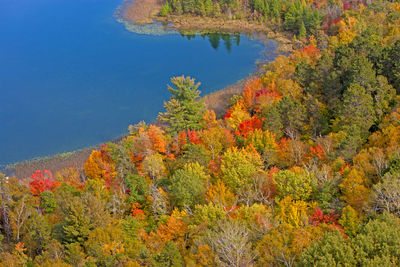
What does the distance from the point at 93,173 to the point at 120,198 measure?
13704 millimetres

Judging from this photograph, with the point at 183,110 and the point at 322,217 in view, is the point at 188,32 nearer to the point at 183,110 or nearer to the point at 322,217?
the point at 183,110

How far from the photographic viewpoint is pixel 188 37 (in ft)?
406

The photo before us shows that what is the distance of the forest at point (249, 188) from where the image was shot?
3350 centimetres

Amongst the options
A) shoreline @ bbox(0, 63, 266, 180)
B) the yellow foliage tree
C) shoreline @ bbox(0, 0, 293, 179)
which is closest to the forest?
the yellow foliage tree

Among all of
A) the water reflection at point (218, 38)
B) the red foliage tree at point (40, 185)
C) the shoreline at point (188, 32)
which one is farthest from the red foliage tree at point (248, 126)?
the water reflection at point (218, 38)

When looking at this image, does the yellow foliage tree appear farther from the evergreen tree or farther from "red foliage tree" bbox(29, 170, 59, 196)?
"red foliage tree" bbox(29, 170, 59, 196)

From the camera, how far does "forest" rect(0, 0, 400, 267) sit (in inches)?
1319

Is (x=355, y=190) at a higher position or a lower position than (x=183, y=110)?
higher

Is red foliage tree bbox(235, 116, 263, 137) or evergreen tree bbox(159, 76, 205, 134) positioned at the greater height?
evergreen tree bbox(159, 76, 205, 134)

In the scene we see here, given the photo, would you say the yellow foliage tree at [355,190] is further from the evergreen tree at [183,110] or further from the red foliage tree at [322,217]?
the evergreen tree at [183,110]

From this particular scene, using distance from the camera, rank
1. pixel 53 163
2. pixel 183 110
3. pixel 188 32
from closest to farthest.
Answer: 1. pixel 183 110
2. pixel 53 163
3. pixel 188 32

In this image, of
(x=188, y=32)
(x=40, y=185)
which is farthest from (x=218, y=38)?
(x=40, y=185)

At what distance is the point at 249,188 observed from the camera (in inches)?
1774

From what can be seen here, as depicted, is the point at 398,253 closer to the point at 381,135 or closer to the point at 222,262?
the point at 222,262
